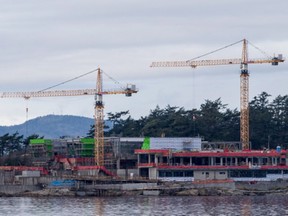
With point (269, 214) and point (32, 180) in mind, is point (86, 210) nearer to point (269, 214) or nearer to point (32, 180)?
point (269, 214)

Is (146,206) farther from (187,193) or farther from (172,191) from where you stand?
(187,193)

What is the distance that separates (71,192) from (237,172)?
28.9m

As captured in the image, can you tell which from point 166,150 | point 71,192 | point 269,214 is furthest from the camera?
point 166,150

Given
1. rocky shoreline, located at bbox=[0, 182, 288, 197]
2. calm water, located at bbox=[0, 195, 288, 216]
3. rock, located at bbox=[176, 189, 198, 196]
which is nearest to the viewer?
calm water, located at bbox=[0, 195, 288, 216]

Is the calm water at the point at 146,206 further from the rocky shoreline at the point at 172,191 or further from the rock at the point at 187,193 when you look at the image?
the rock at the point at 187,193

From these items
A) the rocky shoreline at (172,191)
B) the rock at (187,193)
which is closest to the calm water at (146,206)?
the rocky shoreline at (172,191)

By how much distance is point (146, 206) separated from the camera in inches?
6063

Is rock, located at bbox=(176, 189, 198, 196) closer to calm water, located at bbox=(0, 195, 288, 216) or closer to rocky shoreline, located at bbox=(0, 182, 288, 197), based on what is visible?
rocky shoreline, located at bbox=(0, 182, 288, 197)

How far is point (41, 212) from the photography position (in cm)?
14512

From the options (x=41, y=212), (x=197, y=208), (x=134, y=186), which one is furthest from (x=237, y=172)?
(x=41, y=212)

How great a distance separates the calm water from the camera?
471 feet

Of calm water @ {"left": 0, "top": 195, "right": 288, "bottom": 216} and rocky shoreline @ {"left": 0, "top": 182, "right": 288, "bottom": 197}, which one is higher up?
rocky shoreline @ {"left": 0, "top": 182, "right": 288, "bottom": 197}

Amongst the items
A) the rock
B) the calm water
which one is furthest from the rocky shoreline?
the calm water

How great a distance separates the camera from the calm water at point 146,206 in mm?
143500
